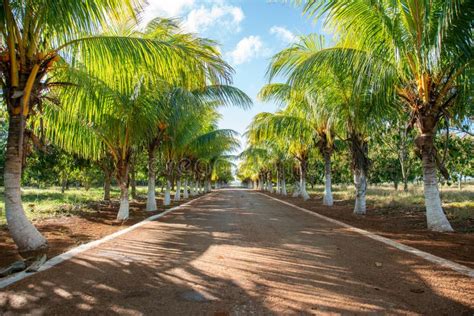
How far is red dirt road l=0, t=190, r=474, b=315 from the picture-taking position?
123 inches

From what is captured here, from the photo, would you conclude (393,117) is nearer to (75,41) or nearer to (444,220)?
(444,220)

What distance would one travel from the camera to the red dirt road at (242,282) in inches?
123

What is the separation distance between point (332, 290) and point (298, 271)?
82 centimetres

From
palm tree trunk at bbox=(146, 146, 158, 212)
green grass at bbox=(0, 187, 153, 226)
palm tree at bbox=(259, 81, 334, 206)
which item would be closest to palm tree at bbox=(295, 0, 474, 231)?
palm tree at bbox=(259, 81, 334, 206)

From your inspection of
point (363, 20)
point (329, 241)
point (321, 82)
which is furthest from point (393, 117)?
A: point (329, 241)

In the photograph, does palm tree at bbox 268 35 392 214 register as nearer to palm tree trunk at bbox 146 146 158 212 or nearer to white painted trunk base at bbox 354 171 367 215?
white painted trunk base at bbox 354 171 367 215

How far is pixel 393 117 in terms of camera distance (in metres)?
11.1

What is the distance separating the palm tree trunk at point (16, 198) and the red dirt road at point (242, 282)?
3.60ft

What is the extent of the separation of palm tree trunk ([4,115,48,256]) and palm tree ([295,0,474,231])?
6.53m

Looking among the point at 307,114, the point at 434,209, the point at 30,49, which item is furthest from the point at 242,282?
the point at 307,114

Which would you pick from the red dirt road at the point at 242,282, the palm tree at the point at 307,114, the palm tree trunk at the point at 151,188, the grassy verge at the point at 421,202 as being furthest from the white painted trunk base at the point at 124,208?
the grassy verge at the point at 421,202

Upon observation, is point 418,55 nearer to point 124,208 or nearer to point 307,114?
point 307,114

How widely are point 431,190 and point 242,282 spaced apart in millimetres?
6028

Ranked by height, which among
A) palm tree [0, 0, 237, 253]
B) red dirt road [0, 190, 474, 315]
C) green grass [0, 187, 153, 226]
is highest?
palm tree [0, 0, 237, 253]
